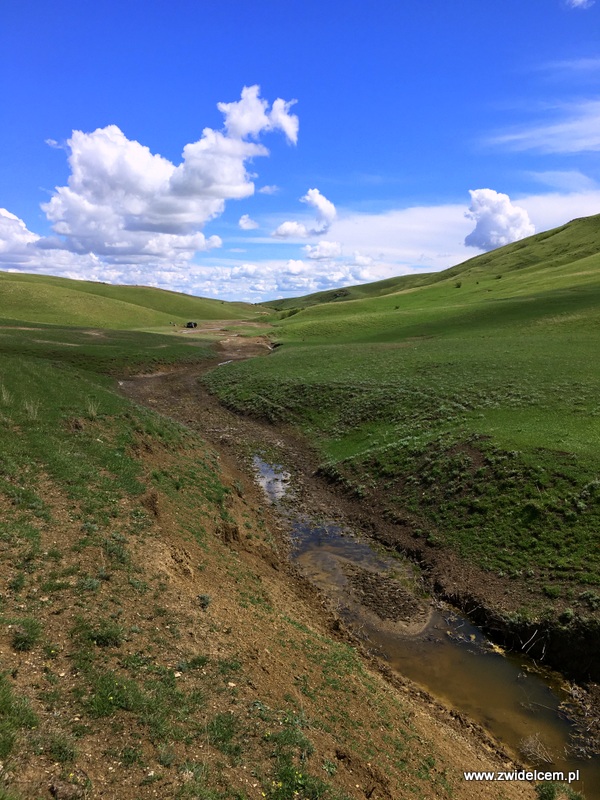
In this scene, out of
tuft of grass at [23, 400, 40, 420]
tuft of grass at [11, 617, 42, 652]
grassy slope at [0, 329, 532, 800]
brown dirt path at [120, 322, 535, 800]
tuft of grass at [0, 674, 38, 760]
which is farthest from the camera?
tuft of grass at [23, 400, 40, 420]

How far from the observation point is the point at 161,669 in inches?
396

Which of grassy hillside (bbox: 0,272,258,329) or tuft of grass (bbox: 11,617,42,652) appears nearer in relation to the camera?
tuft of grass (bbox: 11,617,42,652)

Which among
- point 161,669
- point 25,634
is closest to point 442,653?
point 161,669

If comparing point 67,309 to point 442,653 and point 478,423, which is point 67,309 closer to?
point 478,423

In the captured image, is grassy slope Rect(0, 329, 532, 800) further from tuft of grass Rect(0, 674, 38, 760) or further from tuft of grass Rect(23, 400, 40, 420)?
tuft of grass Rect(23, 400, 40, 420)

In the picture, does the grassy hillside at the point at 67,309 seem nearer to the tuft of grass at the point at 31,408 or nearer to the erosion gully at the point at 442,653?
the tuft of grass at the point at 31,408

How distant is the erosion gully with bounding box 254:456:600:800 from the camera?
1303 centimetres

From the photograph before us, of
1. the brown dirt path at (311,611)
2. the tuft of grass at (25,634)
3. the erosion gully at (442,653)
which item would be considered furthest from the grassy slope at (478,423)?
the tuft of grass at (25,634)

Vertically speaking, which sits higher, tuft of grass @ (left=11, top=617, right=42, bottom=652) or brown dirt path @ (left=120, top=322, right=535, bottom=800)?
tuft of grass @ (left=11, top=617, right=42, bottom=652)

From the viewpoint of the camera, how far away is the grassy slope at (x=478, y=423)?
19.9 metres

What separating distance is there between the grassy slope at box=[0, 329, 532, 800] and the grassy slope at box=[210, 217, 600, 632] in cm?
929

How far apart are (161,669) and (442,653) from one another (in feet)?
35.5

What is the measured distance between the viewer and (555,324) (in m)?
61.8

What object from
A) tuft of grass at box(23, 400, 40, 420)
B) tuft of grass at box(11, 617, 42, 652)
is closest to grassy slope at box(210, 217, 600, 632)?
tuft of grass at box(11, 617, 42, 652)
